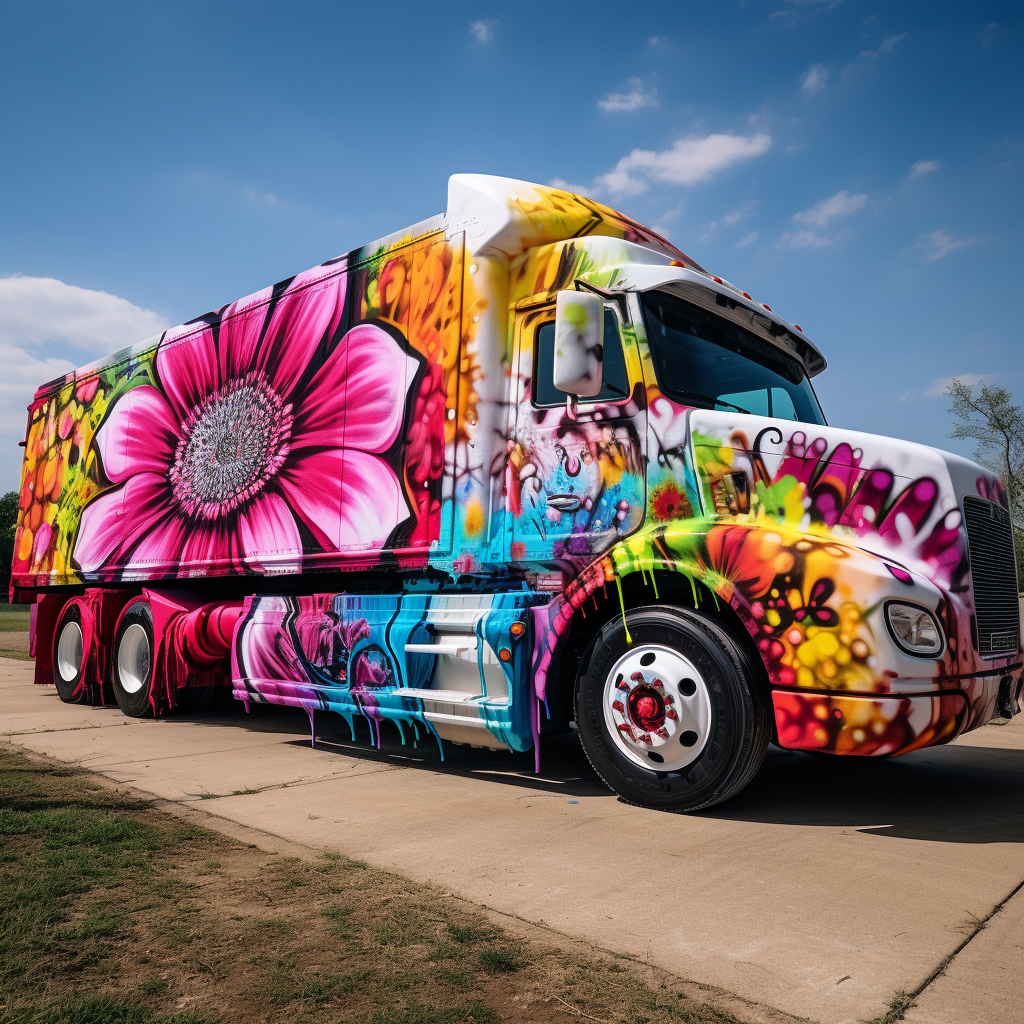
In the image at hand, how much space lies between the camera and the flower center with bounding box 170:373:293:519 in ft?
22.3

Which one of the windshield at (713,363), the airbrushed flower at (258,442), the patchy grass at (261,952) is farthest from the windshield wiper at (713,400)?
the patchy grass at (261,952)

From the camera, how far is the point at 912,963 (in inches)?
96.9

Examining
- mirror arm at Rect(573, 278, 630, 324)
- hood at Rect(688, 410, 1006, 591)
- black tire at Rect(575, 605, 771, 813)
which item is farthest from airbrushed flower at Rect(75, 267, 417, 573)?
hood at Rect(688, 410, 1006, 591)

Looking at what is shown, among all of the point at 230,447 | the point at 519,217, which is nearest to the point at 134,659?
the point at 230,447

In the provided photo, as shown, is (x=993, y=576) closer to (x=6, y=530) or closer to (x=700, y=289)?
(x=700, y=289)

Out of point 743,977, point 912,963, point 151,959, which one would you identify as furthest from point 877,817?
point 151,959

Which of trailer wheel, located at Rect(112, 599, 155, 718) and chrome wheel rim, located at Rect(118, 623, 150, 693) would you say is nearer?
trailer wheel, located at Rect(112, 599, 155, 718)

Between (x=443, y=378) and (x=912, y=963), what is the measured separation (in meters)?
3.94

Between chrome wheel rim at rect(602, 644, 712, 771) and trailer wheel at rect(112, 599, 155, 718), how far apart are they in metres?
5.06

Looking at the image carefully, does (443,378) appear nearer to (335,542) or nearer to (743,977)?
(335,542)

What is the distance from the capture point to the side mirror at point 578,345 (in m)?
4.46

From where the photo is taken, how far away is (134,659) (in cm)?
834

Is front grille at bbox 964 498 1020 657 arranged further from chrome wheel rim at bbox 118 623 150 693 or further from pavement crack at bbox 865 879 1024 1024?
chrome wheel rim at bbox 118 623 150 693

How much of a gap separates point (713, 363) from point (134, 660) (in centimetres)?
628
